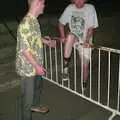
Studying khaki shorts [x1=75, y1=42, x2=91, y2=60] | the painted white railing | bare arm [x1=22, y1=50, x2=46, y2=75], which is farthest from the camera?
khaki shorts [x1=75, y1=42, x2=91, y2=60]

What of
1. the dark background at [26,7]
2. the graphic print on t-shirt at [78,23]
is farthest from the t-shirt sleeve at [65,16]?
the dark background at [26,7]

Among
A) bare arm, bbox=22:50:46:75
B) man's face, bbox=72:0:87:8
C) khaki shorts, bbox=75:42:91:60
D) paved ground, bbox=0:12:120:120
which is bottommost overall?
paved ground, bbox=0:12:120:120

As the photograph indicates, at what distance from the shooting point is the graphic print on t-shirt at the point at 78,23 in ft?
17.2

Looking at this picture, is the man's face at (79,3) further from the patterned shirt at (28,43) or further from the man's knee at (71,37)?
the patterned shirt at (28,43)

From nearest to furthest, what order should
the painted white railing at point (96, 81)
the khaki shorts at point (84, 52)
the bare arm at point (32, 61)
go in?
the bare arm at point (32, 61) → the painted white railing at point (96, 81) → the khaki shorts at point (84, 52)

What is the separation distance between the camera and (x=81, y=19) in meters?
5.23

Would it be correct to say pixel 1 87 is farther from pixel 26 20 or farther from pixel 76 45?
pixel 26 20

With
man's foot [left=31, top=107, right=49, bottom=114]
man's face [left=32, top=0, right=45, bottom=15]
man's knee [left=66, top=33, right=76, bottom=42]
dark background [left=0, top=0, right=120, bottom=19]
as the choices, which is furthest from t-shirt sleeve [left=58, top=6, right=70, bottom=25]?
dark background [left=0, top=0, right=120, bottom=19]

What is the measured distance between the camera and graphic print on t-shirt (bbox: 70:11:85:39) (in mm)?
5232

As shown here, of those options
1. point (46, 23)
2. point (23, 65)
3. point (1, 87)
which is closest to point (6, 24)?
point (46, 23)

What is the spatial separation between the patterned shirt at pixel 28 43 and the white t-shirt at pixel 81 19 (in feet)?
4.34

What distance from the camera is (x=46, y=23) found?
878cm

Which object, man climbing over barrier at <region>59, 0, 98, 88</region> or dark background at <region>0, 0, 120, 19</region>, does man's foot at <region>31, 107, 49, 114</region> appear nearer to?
man climbing over barrier at <region>59, 0, 98, 88</region>

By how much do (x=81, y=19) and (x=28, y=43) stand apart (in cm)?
164
